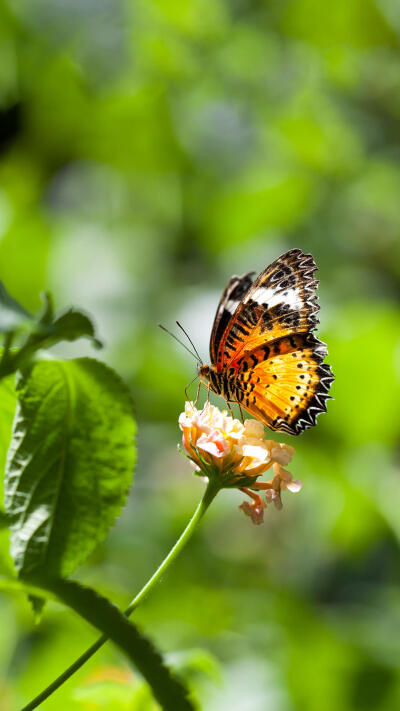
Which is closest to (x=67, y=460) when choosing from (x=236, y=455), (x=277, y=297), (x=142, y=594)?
(x=142, y=594)

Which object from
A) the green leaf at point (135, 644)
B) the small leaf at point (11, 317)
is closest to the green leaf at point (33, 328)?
the small leaf at point (11, 317)

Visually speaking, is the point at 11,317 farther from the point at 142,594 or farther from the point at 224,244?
the point at 224,244

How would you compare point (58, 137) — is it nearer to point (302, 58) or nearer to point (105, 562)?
A: point (302, 58)

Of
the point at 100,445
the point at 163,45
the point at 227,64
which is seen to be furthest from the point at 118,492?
the point at 227,64

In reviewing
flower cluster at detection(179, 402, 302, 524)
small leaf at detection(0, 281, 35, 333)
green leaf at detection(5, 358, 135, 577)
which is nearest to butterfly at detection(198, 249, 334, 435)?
flower cluster at detection(179, 402, 302, 524)

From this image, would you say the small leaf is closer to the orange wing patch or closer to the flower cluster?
the flower cluster

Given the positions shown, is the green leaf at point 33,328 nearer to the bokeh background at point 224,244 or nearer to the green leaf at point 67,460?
the green leaf at point 67,460
